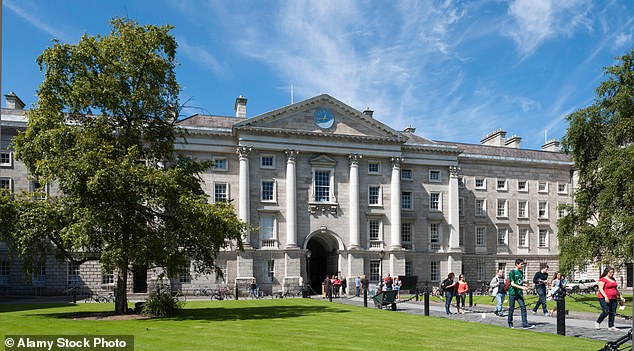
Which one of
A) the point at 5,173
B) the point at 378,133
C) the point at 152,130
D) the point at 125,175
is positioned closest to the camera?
the point at 125,175

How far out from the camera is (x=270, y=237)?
1790 inches

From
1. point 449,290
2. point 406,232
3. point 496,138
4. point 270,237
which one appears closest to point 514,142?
point 496,138

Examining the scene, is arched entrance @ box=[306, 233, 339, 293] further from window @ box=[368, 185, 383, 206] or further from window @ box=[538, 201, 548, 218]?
window @ box=[538, 201, 548, 218]

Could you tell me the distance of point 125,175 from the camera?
69.2 feet

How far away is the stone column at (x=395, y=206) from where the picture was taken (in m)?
47.8

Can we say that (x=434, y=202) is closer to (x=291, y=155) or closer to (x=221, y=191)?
(x=291, y=155)

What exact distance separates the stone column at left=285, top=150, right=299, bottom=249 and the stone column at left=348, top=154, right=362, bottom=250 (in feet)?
14.9

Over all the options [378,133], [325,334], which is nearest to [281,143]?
[378,133]

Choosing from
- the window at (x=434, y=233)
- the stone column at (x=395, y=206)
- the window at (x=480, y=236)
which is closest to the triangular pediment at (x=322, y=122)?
the stone column at (x=395, y=206)

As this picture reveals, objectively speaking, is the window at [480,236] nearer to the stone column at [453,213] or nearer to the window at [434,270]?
the stone column at [453,213]

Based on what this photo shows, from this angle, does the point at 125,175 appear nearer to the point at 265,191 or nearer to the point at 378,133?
the point at 265,191

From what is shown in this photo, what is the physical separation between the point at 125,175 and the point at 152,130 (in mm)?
4289

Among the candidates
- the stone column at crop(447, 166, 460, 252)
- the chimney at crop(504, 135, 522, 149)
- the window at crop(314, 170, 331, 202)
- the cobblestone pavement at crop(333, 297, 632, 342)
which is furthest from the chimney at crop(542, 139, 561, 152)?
the cobblestone pavement at crop(333, 297, 632, 342)

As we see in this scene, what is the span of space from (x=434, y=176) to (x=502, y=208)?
28.6 ft
